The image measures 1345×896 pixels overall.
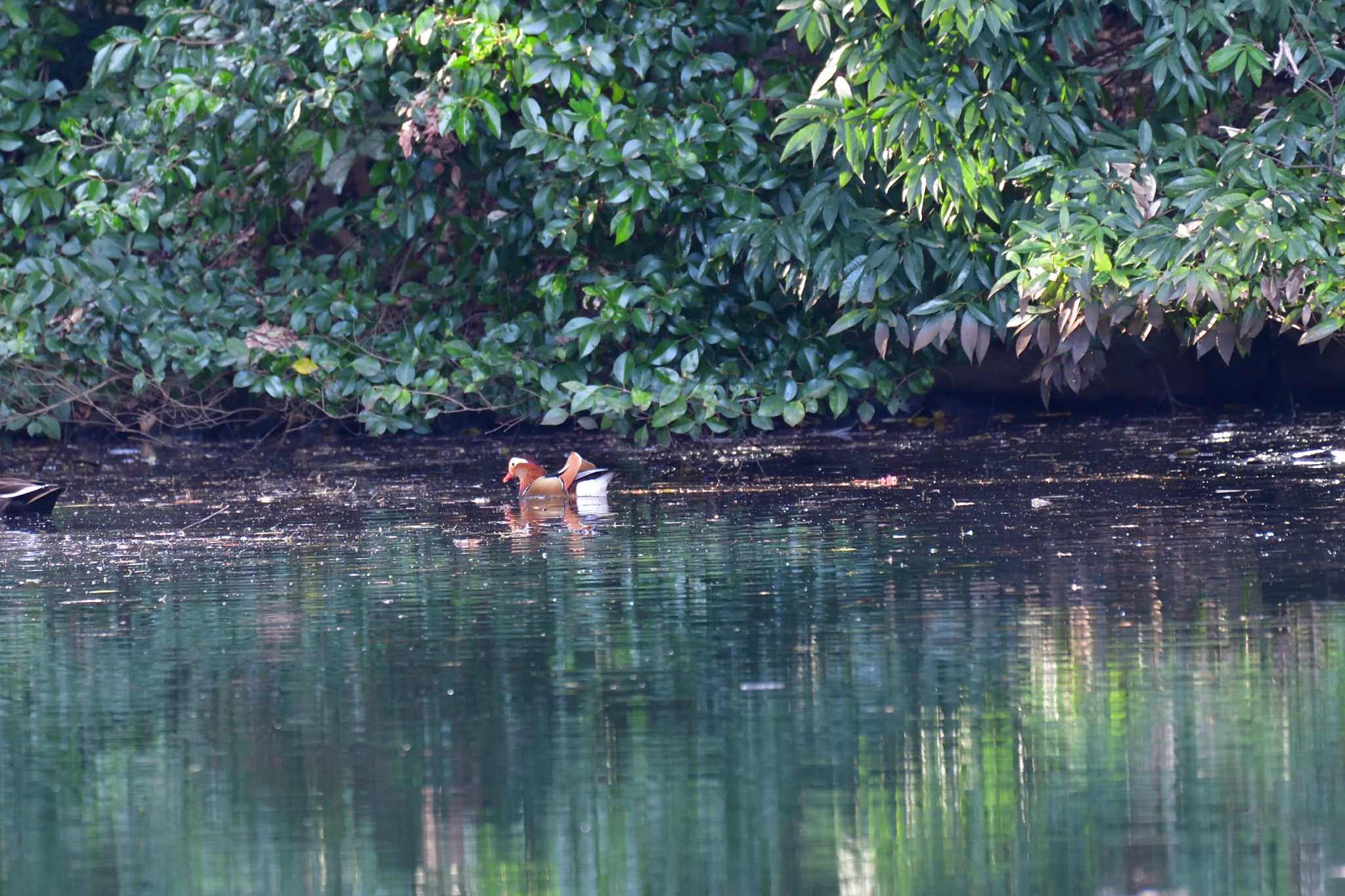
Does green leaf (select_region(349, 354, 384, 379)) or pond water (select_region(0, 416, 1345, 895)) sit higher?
green leaf (select_region(349, 354, 384, 379))

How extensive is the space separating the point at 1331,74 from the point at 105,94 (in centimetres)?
683

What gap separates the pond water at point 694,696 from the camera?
3.98 m

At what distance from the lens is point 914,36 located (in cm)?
984

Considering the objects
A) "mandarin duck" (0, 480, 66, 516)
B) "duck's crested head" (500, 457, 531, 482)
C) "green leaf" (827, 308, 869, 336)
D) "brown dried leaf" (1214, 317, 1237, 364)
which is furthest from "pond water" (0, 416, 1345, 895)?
"green leaf" (827, 308, 869, 336)

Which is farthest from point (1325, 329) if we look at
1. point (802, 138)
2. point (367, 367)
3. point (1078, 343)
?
point (367, 367)

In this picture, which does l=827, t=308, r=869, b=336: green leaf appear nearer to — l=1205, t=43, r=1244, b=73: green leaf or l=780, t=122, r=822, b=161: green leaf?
l=780, t=122, r=822, b=161: green leaf

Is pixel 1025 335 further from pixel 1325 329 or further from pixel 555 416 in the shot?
pixel 555 416

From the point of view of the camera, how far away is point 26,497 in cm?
918

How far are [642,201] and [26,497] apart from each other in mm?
3378

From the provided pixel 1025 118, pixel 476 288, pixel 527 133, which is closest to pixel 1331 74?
pixel 1025 118

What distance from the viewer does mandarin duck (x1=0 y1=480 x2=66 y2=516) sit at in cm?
917

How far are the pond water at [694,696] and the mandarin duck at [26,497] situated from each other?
30cm

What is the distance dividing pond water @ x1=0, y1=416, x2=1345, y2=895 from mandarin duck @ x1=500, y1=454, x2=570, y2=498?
0.44 meters

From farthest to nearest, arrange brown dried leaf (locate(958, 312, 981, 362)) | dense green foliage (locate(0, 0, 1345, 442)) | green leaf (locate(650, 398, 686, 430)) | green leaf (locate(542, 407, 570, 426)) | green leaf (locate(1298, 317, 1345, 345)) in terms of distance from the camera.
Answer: green leaf (locate(542, 407, 570, 426))
green leaf (locate(650, 398, 686, 430))
brown dried leaf (locate(958, 312, 981, 362))
dense green foliage (locate(0, 0, 1345, 442))
green leaf (locate(1298, 317, 1345, 345))
